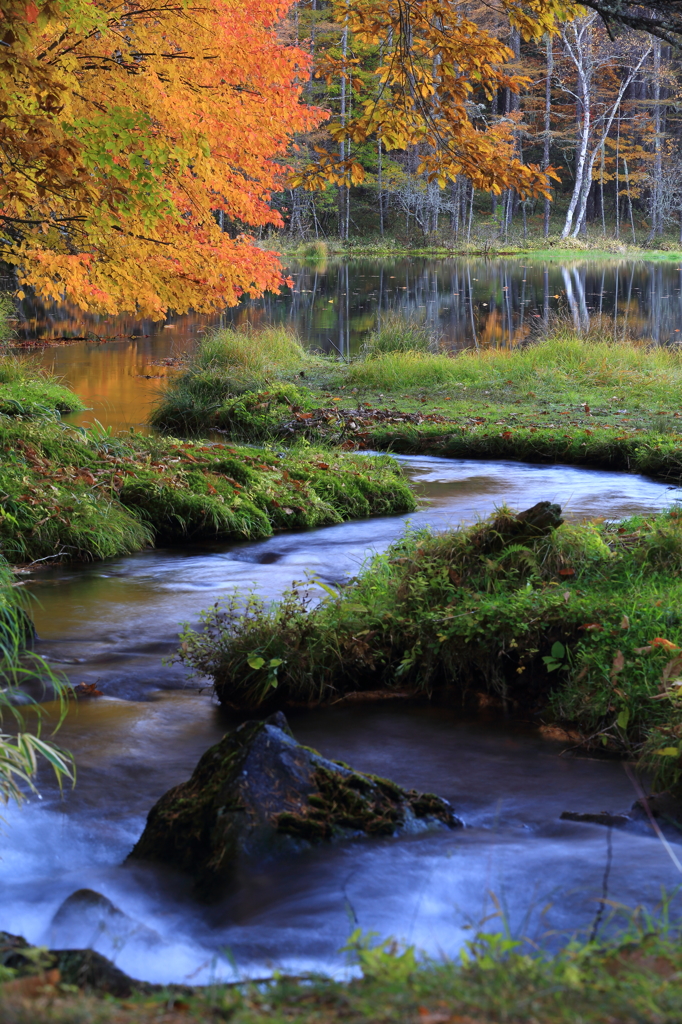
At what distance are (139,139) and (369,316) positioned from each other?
22.2 m

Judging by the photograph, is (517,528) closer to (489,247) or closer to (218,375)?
(218,375)

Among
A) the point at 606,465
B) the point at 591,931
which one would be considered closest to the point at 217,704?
the point at 591,931

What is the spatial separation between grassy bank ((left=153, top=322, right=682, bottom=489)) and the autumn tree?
343cm

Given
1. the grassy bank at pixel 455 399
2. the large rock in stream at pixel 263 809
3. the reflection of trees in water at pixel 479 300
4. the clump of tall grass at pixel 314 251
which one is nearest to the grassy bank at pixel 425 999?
the large rock in stream at pixel 263 809

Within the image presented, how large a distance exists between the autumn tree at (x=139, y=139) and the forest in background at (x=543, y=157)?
42396 millimetres

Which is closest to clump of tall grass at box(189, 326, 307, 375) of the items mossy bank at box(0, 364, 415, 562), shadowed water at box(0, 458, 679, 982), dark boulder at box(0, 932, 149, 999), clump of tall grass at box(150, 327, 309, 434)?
clump of tall grass at box(150, 327, 309, 434)

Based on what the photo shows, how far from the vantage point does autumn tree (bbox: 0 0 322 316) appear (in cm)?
634

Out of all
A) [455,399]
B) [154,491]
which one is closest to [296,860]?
[154,491]

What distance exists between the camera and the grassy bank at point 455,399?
522 inches

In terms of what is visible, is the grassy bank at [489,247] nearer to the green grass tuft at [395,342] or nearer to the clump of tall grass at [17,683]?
the green grass tuft at [395,342]

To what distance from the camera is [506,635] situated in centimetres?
548

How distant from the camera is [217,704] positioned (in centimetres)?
563

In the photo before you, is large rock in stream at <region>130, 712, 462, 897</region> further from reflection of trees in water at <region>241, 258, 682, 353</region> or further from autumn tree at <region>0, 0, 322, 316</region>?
reflection of trees in water at <region>241, 258, 682, 353</region>

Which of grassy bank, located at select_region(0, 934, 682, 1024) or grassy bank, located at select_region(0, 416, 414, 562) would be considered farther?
grassy bank, located at select_region(0, 416, 414, 562)
